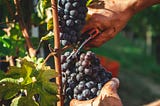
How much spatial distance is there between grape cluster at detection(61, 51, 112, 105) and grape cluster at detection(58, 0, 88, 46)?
47mm

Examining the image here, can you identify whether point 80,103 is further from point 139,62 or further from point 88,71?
point 139,62

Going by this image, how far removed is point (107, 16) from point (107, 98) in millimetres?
246

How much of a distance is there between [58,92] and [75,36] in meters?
0.15

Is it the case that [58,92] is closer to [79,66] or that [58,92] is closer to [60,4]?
[79,66]

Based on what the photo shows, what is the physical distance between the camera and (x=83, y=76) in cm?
96

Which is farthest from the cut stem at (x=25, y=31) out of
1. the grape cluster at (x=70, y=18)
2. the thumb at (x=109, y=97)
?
the thumb at (x=109, y=97)

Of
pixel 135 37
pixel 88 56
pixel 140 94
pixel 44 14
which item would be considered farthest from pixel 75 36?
pixel 135 37

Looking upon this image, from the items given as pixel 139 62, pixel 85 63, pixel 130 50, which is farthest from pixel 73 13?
pixel 130 50

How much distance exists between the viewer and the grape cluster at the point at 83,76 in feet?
3.11

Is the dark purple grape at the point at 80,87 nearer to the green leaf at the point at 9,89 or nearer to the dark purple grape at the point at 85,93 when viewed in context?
the dark purple grape at the point at 85,93

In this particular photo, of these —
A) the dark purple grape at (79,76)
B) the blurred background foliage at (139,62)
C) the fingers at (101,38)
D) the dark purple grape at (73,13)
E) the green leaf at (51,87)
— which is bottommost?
the blurred background foliage at (139,62)

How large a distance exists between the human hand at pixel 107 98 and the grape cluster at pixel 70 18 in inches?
5.7

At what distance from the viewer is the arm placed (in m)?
1.05

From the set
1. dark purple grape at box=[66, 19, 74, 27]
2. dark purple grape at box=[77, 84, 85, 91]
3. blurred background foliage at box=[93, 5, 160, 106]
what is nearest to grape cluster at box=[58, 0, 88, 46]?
dark purple grape at box=[66, 19, 74, 27]
